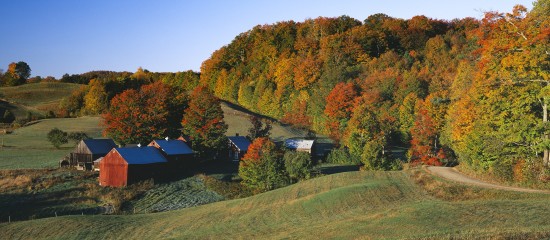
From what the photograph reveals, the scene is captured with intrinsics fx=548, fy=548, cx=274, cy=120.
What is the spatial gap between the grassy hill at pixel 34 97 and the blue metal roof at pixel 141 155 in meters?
66.2

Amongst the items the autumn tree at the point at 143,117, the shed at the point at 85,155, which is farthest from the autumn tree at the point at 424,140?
the shed at the point at 85,155

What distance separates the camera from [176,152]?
69500mm

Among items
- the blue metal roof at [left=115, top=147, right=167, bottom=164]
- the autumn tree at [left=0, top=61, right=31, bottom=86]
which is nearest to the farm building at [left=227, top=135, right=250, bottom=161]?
the blue metal roof at [left=115, top=147, right=167, bottom=164]

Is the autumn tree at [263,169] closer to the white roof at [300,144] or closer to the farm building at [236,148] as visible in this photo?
the farm building at [236,148]

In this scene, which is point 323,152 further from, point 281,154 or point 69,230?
point 69,230

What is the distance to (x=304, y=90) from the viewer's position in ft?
419

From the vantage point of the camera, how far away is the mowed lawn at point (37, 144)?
69.8 meters

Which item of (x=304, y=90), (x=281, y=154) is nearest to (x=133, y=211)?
(x=281, y=154)

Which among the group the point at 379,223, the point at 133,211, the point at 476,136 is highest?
the point at 476,136

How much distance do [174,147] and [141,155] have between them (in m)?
7.50

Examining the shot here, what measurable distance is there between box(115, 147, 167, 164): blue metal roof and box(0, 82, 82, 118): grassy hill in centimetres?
6620

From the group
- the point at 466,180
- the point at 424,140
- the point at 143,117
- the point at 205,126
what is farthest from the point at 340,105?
the point at 466,180

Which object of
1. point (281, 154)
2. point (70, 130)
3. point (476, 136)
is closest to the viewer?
point (476, 136)

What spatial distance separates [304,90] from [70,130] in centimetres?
5349
